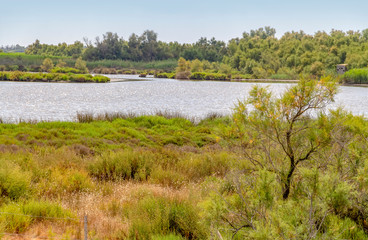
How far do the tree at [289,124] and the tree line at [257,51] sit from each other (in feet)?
157

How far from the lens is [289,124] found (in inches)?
198

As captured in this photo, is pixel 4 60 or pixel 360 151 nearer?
pixel 360 151

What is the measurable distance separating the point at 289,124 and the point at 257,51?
9973cm

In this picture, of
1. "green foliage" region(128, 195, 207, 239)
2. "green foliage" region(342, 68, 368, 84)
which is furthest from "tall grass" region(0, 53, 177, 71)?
"green foliage" region(128, 195, 207, 239)

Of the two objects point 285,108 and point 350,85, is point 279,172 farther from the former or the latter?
point 350,85

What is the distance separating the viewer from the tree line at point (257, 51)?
7856cm

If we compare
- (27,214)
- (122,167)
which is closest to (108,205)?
(27,214)

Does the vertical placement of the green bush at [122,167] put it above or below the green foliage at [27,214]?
below

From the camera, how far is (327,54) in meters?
81.1

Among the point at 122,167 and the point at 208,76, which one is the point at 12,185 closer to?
the point at 122,167

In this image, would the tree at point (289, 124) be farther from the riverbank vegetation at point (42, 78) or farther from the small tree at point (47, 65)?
the small tree at point (47, 65)

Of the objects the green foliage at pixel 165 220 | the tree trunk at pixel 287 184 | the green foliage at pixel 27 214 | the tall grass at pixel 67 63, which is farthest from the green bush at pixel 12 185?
the tall grass at pixel 67 63

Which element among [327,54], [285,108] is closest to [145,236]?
[285,108]

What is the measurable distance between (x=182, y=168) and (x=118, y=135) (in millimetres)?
6145
